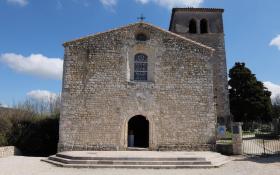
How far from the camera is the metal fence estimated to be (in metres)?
16.2

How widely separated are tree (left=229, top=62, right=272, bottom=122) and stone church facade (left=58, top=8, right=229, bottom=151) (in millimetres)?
17936

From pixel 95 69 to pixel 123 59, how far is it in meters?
1.82

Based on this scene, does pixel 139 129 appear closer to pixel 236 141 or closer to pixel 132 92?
pixel 132 92

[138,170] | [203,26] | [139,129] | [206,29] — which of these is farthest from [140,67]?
[203,26]

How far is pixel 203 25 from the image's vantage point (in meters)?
24.9

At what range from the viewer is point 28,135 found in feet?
54.1

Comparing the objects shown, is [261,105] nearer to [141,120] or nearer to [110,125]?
[141,120]

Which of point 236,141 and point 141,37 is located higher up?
point 141,37

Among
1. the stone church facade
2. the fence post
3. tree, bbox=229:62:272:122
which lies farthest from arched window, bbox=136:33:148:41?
tree, bbox=229:62:272:122

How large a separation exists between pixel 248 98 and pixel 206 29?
1219 centimetres

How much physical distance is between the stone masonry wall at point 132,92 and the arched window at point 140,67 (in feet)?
1.16

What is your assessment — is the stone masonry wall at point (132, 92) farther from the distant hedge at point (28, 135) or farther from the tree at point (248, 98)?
the tree at point (248, 98)

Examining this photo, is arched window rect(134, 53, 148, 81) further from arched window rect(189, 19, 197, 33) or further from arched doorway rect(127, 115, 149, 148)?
arched window rect(189, 19, 197, 33)

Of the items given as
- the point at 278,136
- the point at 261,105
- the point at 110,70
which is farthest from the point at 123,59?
the point at 261,105
